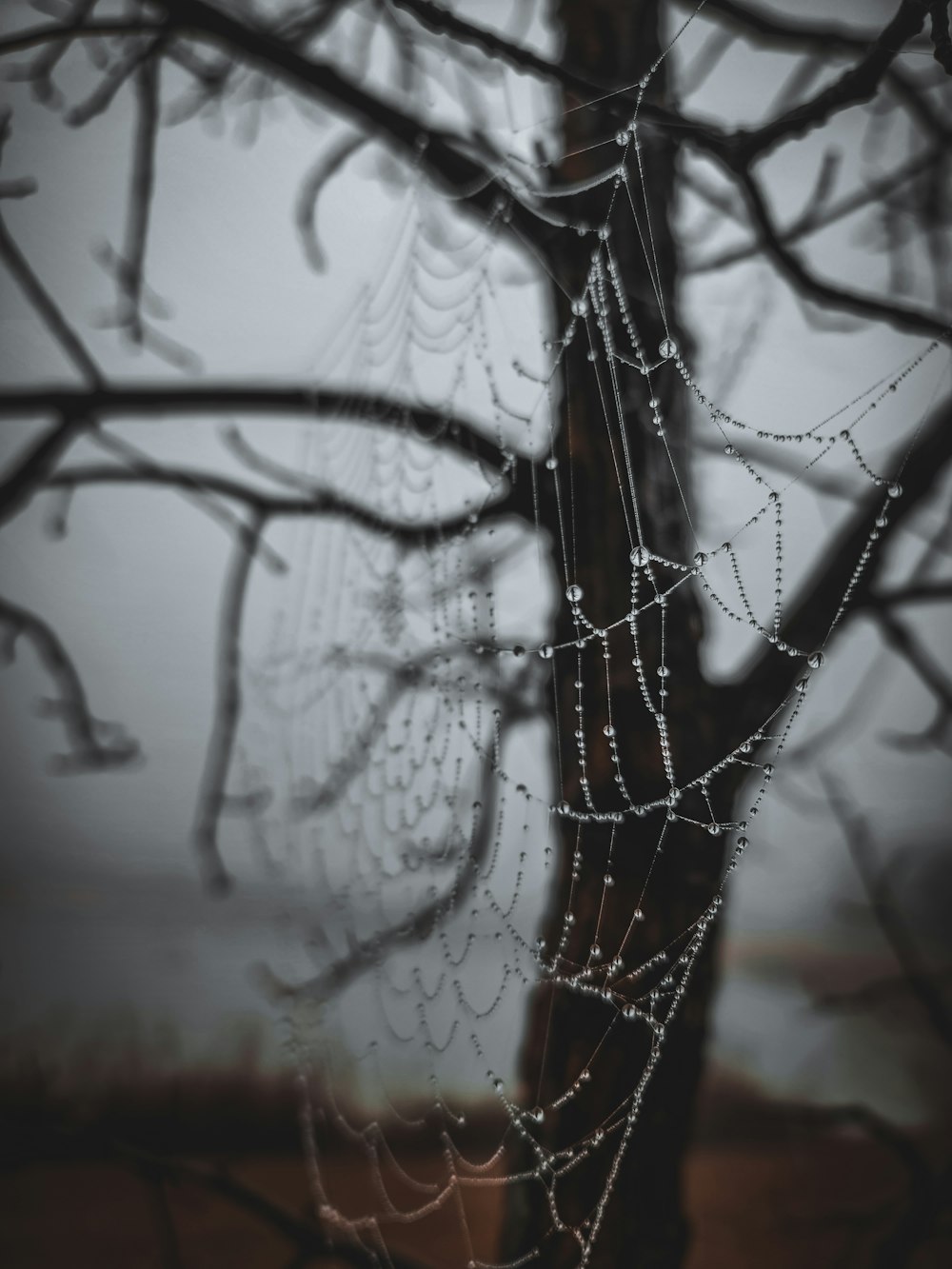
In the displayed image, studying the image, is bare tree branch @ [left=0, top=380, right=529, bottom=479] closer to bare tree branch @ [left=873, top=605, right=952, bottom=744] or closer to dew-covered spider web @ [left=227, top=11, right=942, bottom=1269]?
dew-covered spider web @ [left=227, top=11, right=942, bottom=1269]

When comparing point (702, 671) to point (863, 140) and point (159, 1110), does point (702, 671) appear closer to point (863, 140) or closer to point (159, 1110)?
point (863, 140)

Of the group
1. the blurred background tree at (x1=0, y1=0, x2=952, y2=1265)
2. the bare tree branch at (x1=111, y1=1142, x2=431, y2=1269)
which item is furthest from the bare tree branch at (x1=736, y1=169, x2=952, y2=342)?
the bare tree branch at (x1=111, y1=1142, x2=431, y2=1269)

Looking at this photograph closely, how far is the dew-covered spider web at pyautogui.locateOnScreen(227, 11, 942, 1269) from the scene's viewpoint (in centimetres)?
70

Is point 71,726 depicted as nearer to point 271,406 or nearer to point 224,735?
point 224,735

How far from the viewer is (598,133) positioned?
799mm

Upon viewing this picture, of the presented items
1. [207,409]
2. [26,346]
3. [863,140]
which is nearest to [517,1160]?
[207,409]

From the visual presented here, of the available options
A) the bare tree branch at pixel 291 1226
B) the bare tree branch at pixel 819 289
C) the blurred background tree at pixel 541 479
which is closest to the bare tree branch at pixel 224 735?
the blurred background tree at pixel 541 479

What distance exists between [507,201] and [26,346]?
0.95m

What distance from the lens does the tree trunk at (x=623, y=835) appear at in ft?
2.20

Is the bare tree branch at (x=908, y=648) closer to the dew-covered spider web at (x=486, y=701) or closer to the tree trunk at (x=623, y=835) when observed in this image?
the dew-covered spider web at (x=486, y=701)

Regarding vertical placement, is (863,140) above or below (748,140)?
above

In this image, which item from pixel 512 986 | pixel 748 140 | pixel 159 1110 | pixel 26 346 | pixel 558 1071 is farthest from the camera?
pixel 26 346

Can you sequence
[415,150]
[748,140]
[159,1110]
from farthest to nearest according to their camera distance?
[159,1110], [415,150], [748,140]

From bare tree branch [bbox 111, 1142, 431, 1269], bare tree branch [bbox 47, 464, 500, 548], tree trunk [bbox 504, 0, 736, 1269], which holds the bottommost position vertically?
bare tree branch [bbox 111, 1142, 431, 1269]
